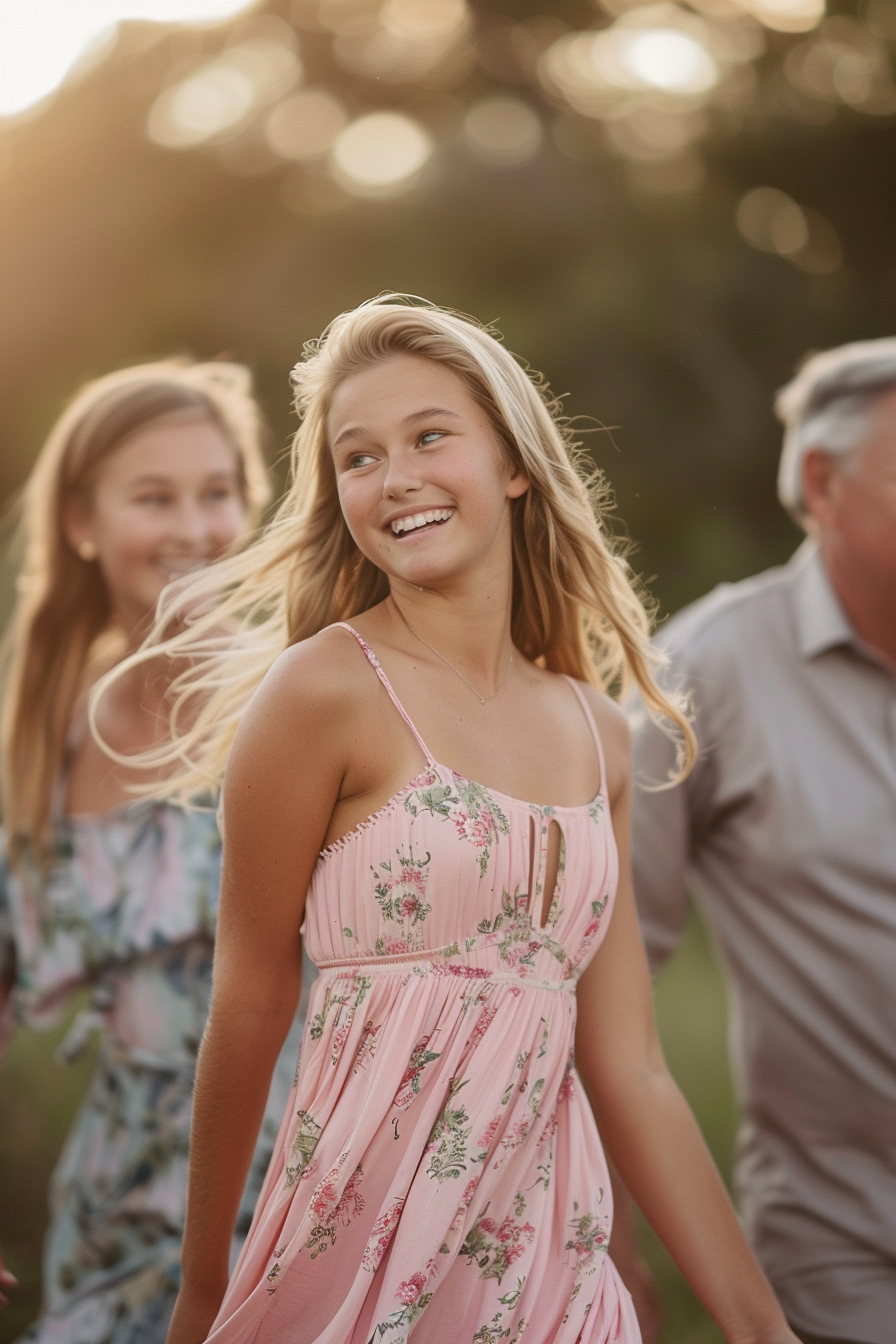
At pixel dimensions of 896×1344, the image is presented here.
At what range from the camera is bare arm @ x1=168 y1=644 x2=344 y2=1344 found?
1648 millimetres

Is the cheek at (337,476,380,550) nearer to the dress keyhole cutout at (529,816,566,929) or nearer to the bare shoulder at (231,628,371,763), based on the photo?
the bare shoulder at (231,628,371,763)

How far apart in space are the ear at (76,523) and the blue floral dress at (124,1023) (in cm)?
58

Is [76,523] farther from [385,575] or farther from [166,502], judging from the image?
[385,575]

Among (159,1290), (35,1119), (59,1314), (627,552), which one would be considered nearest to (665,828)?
(627,552)

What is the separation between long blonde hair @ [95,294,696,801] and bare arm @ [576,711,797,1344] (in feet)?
0.52

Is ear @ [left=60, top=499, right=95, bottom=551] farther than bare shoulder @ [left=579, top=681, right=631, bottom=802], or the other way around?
ear @ [left=60, top=499, right=95, bottom=551]

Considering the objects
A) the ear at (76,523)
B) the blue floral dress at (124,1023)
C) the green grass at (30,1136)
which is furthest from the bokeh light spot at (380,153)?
the blue floral dress at (124,1023)

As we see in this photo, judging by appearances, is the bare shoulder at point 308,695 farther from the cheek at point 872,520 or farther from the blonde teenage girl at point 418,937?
the cheek at point 872,520

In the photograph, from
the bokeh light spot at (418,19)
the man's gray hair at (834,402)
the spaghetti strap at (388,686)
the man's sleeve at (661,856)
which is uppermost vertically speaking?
the bokeh light spot at (418,19)

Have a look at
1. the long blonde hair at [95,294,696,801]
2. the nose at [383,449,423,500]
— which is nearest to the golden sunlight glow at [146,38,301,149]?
the long blonde hair at [95,294,696,801]

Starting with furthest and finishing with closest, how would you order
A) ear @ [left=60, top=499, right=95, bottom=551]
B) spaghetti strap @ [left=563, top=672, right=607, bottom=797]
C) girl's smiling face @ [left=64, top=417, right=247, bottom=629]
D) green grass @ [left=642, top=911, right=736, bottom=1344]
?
green grass @ [left=642, top=911, right=736, bottom=1344] < ear @ [left=60, top=499, right=95, bottom=551] < girl's smiling face @ [left=64, top=417, right=247, bottom=629] < spaghetti strap @ [left=563, top=672, right=607, bottom=797]

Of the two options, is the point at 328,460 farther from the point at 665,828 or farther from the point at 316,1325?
the point at 665,828

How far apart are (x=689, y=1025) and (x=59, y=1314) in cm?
526

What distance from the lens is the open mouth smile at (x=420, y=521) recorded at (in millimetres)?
1685
